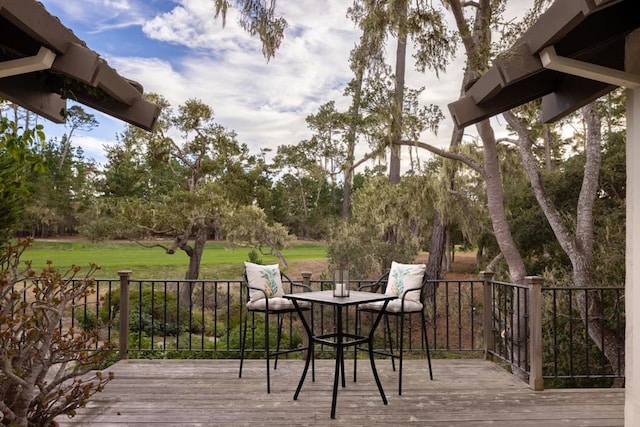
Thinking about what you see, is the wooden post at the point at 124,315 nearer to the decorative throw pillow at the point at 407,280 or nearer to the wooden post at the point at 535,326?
the decorative throw pillow at the point at 407,280

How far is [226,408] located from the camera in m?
3.31

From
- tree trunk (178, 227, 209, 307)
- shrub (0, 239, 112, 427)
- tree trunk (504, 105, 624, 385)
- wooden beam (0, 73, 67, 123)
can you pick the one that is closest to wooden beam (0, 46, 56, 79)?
wooden beam (0, 73, 67, 123)

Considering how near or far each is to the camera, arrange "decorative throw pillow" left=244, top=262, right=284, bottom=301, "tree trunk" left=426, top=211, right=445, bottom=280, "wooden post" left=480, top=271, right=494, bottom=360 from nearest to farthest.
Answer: "decorative throw pillow" left=244, top=262, right=284, bottom=301, "wooden post" left=480, top=271, right=494, bottom=360, "tree trunk" left=426, top=211, right=445, bottom=280

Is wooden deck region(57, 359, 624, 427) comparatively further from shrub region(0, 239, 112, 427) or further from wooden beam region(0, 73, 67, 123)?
wooden beam region(0, 73, 67, 123)

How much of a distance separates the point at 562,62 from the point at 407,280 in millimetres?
2163

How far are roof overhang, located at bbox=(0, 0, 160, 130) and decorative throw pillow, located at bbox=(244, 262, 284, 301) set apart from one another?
1483mm

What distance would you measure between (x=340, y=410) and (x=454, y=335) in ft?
30.6

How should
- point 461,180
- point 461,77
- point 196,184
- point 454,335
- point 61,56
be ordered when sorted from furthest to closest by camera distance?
1. point 196,184
2. point 454,335
3. point 461,180
4. point 461,77
5. point 61,56

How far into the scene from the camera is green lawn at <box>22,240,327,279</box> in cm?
1791

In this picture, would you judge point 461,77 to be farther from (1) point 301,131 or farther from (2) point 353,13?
(1) point 301,131

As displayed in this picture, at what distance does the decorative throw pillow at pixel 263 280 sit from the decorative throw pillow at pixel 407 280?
0.98 metres

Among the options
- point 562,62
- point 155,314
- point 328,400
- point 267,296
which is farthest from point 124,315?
point 155,314

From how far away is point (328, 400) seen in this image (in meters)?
3.46

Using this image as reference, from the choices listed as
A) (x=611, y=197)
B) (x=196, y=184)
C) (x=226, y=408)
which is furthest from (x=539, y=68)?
(x=196, y=184)
